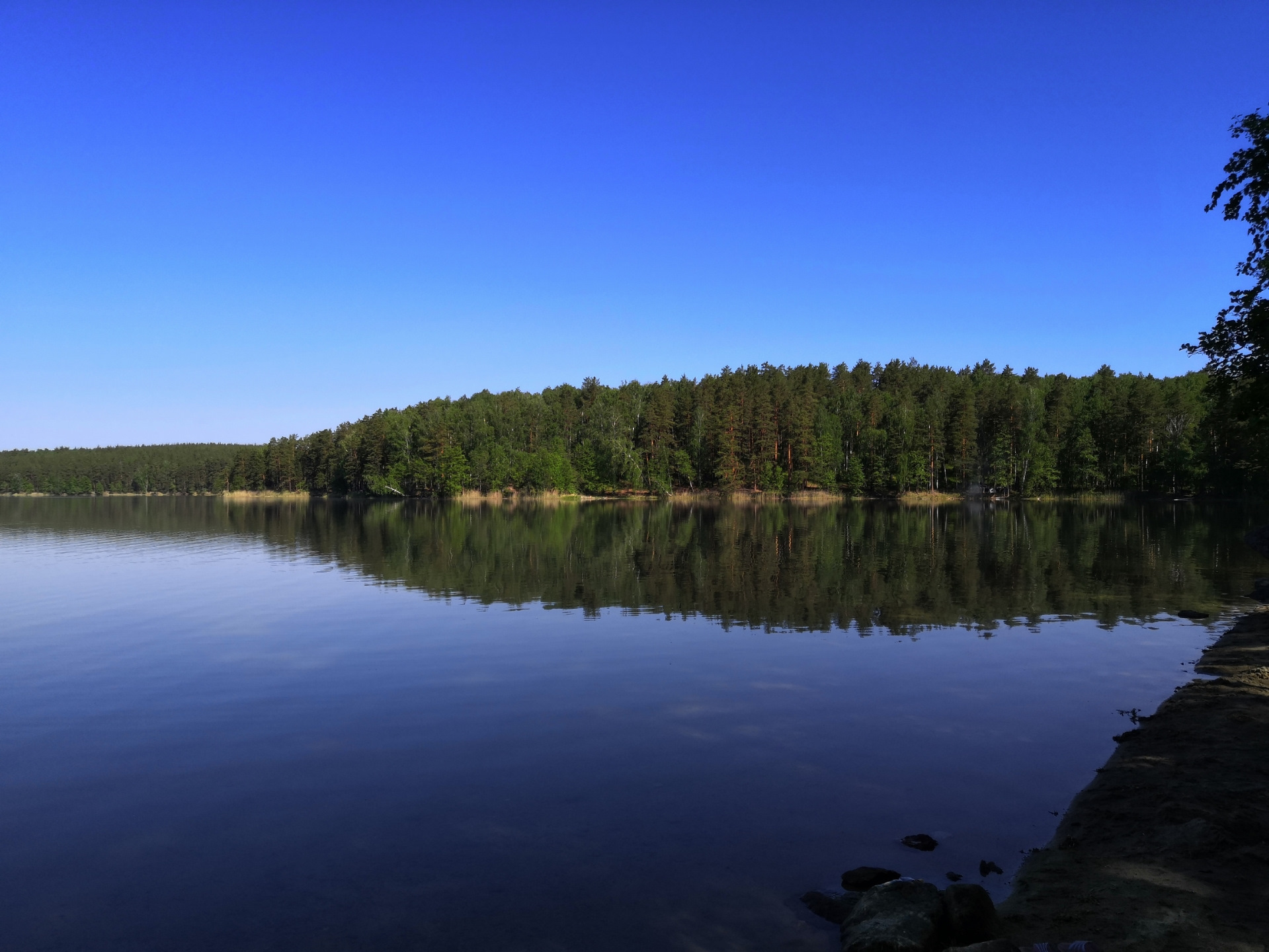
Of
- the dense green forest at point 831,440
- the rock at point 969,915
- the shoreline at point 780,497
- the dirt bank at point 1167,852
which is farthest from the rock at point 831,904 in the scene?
the dense green forest at point 831,440

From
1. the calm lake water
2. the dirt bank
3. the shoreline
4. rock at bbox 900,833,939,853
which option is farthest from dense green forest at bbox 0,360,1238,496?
rock at bbox 900,833,939,853

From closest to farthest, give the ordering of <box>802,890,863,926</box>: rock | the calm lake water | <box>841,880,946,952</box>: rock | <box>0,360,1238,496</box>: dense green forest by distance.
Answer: <box>841,880,946,952</box>: rock → <box>802,890,863,926</box>: rock → the calm lake water → <box>0,360,1238,496</box>: dense green forest

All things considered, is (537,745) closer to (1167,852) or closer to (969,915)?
(969,915)

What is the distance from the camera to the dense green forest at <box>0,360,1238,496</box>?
11962 cm

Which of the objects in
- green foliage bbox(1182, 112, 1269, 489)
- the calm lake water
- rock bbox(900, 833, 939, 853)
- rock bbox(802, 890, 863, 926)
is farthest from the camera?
green foliage bbox(1182, 112, 1269, 489)

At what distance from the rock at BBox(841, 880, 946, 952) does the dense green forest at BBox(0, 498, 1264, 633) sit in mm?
16437

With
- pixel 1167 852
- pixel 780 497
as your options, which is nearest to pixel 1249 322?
pixel 1167 852

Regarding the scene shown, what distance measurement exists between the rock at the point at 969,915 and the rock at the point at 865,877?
1289mm

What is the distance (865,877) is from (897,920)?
1.47 metres

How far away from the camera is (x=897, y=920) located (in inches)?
272

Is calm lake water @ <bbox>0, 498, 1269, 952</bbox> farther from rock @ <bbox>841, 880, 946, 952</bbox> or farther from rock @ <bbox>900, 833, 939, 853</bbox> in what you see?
rock @ <bbox>841, 880, 946, 952</bbox>

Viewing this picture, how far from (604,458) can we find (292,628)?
377 ft

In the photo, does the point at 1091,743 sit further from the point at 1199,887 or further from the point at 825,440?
the point at 825,440

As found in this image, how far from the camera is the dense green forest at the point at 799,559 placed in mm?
27234
